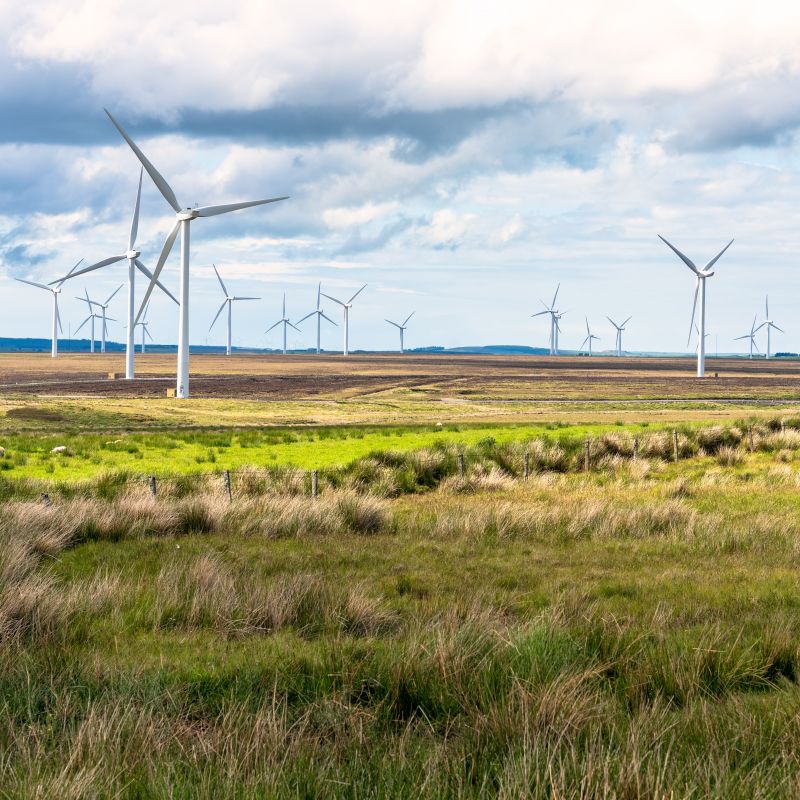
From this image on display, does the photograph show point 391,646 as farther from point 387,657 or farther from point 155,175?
point 155,175

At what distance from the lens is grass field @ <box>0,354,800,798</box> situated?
6.67 metres

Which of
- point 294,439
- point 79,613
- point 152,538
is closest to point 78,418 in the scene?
point 294,439

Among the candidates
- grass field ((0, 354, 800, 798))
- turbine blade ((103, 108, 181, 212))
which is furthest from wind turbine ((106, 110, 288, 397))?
grass field ((0, 354, 800, 798))

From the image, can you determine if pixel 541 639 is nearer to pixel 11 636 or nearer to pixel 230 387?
pixel 11 636

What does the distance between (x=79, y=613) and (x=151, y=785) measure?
16.7 ft

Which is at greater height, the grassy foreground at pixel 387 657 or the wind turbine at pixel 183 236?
the wind turbine at pixel 183 236

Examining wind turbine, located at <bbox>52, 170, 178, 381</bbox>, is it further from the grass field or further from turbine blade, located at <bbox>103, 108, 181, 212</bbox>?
the grass field

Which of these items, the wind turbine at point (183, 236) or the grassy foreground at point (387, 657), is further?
the wind turbine at point (183, 236)

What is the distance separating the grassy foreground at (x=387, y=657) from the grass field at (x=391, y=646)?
1.5 inches

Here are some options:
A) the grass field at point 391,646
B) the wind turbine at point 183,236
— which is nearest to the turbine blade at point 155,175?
the wind turbine at point 183,236

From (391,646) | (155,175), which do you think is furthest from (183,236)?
(391,646)

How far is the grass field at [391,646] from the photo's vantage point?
6.67 meters

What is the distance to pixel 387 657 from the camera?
365 inches

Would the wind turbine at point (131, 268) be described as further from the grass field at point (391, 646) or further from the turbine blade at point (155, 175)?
the grass field at point (391, 646)
